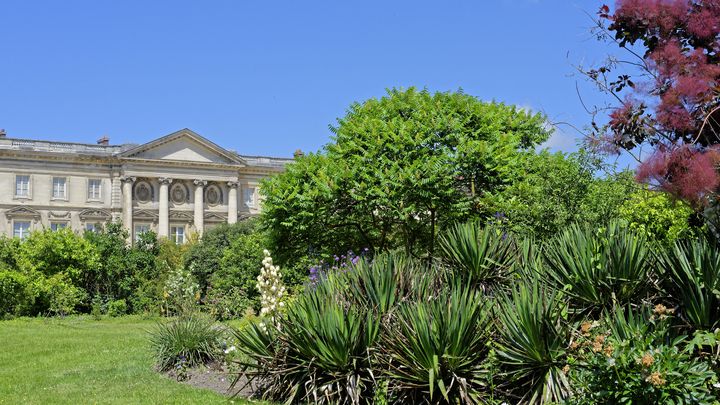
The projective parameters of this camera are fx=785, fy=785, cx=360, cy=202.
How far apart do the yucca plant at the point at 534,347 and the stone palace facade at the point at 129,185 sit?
Result: 54927mm

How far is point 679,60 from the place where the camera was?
729 centimetres

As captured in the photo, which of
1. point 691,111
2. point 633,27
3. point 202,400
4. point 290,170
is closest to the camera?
point 691,111

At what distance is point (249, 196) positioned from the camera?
68938mm

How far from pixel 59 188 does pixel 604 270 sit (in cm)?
5909

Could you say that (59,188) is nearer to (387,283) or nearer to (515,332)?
(387,283)

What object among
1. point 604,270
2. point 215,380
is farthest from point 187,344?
point 604,270

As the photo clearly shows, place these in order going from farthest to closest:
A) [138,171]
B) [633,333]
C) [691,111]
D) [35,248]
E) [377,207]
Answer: [138,171]
[35,248]
[377,207]
[691,111]
[633,333]

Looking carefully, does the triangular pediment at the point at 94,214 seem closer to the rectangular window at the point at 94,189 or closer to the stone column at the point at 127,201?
the rectangular window at the point at 94,189

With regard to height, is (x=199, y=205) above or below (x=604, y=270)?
above

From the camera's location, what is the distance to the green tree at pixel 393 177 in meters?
17.4

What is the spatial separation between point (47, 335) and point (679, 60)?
57.6ft

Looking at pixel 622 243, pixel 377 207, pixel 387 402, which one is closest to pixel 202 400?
pixel 387 402

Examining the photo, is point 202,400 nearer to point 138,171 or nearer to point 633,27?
point 633,27

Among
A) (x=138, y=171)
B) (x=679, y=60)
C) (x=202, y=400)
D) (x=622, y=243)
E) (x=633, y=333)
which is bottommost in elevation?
(x=202, y=400)
